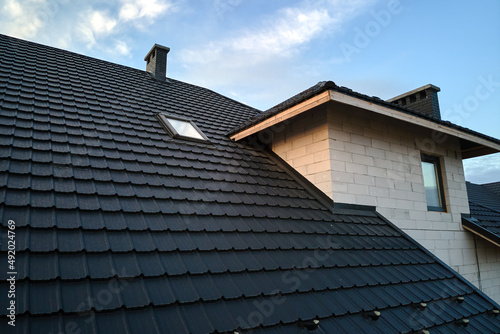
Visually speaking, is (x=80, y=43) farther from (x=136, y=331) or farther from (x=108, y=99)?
(x=136, y=331)

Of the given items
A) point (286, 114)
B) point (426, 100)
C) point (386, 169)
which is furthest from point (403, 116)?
point (426, 100)

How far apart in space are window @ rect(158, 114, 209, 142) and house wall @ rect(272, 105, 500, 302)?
1.64 m

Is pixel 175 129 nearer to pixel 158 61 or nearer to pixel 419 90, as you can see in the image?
pixel 158 61

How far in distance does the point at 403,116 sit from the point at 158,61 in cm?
666

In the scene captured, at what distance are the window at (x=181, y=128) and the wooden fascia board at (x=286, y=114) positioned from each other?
0.82 metres

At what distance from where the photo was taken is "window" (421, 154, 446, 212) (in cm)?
625

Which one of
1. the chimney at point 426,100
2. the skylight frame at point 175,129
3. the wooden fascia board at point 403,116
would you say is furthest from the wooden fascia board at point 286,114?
the chimney at point 426,100

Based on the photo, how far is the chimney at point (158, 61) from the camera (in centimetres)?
830

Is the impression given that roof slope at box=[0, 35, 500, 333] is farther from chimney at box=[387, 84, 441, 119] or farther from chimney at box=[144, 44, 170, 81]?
chimney at box=[387, 84, 441, 119]

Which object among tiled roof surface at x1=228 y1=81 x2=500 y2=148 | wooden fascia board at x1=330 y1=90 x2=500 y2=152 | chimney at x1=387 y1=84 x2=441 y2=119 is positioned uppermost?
chimney at x1=387 y1=84 x2=441 y2=119

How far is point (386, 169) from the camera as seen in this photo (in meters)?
5.55

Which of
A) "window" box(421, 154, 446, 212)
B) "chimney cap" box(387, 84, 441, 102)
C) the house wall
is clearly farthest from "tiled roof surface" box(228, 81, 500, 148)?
"chimney cap" box(387, 84, 441, 102)

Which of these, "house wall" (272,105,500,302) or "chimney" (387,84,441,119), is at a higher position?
"chimney" (387,84,441,119)

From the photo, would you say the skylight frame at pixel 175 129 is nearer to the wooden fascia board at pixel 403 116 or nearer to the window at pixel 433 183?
the wooden fascia board at pixel 403 116
